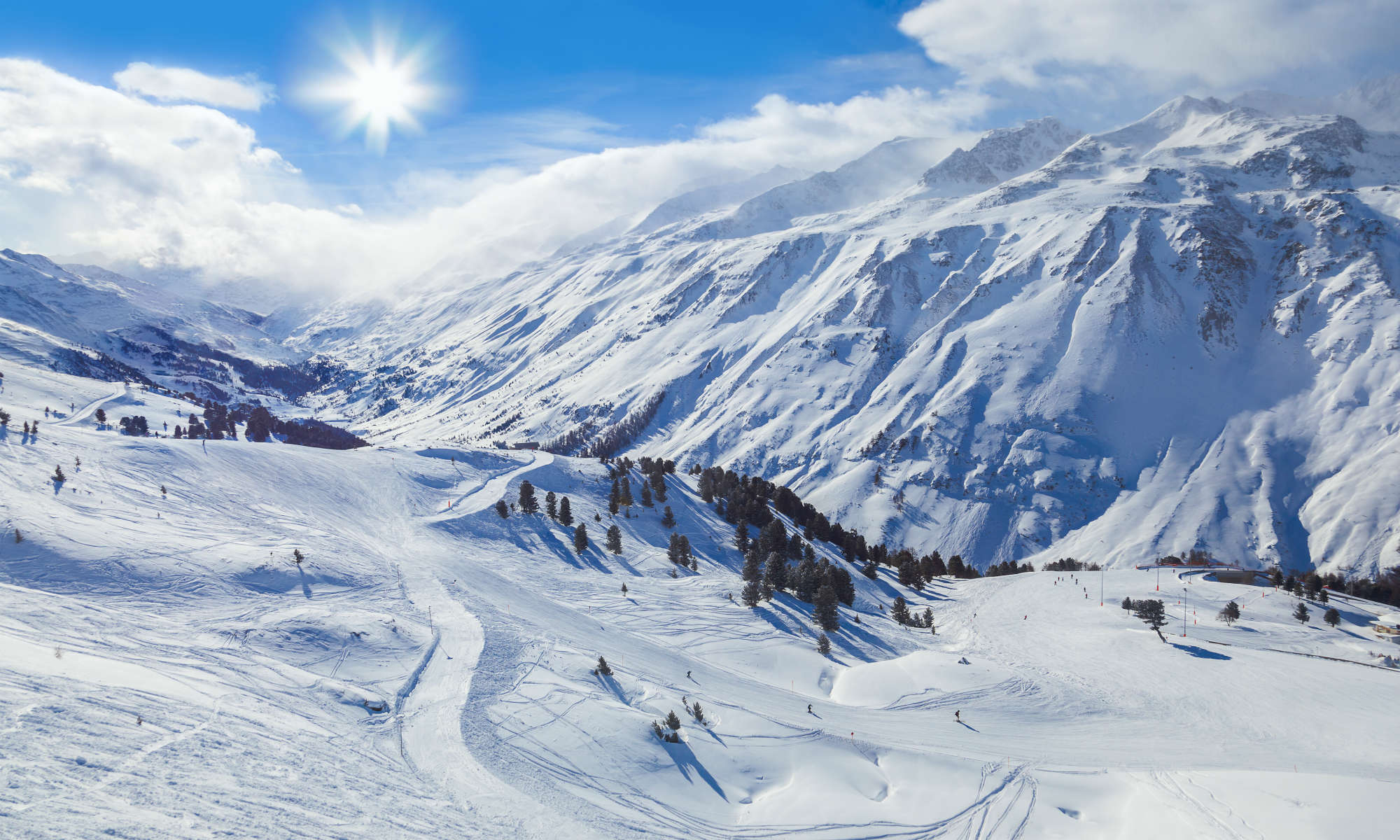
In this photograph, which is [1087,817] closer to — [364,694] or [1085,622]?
[364,694]

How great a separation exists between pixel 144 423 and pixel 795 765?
472ft

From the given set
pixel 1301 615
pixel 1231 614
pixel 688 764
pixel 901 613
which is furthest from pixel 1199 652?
pixel 688 764

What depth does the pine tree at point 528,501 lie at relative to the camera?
73.6 metres

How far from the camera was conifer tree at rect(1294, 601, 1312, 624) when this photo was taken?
2815 inches


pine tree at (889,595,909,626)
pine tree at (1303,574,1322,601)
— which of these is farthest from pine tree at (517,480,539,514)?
pine tree at (1303,574,1322,601)

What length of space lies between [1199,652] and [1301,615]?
25873 millimetres

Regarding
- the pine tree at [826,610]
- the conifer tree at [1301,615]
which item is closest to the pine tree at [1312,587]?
the conifer tree at [1301,615]

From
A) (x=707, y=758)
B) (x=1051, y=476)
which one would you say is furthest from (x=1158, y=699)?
(x=1051, y=476)

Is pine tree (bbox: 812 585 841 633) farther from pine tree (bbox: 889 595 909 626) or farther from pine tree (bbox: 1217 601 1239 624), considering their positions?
pine tree (bbox: 1217 601 1239 624)

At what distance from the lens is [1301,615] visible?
235 feet

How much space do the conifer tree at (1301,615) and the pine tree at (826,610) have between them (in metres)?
55.8

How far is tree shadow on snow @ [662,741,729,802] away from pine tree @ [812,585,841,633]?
99.1 feet

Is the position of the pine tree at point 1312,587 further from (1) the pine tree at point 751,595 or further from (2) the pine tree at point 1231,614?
(1) the pine tree at point 751,595

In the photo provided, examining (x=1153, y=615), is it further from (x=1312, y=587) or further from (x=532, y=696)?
(x=532, y=696)
